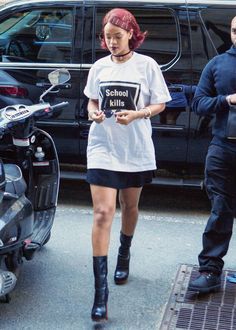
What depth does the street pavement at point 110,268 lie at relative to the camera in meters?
3.65

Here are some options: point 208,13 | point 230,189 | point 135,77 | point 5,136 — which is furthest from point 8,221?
point 208,13

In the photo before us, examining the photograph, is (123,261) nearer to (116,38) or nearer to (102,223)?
(102,223)

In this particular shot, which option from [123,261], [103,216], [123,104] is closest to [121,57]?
[123,104]

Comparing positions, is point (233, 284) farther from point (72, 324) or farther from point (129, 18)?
point (129, 18)

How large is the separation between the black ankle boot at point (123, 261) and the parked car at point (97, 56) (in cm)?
142

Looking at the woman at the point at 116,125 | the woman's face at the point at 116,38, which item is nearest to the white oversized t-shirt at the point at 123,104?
the woman at the point at 116,125

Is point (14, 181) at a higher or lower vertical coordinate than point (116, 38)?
lower

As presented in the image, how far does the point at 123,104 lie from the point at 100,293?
112 centimetres

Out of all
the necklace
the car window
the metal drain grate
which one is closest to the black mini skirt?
the necklace

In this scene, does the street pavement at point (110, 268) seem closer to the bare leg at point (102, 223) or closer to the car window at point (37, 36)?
the bare leg at point (102, 223)

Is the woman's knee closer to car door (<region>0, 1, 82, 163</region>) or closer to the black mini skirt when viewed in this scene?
the black mini skirt

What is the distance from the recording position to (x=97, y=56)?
5480 millimetres

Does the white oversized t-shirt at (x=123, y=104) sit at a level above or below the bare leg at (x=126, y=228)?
above

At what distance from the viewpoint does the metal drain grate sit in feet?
11.6
